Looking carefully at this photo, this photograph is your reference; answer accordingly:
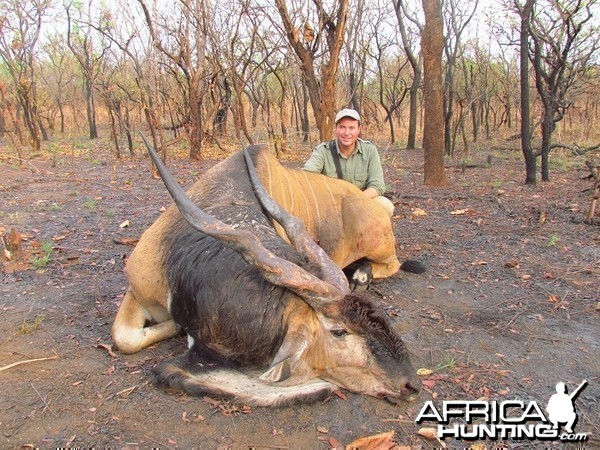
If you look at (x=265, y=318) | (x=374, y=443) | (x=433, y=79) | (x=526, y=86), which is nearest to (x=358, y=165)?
(x=265, y=318)

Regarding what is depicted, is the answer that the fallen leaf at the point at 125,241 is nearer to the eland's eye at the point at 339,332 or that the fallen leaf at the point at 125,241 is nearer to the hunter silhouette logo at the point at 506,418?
the eland's eye at the point at 339,332

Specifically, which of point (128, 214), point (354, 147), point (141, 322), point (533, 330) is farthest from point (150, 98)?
point (533, 330)

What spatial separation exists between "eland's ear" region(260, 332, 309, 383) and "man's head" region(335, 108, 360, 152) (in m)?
2.99

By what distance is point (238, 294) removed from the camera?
2488 mm

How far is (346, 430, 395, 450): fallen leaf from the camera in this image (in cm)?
223

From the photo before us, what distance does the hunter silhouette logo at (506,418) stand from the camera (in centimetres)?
235

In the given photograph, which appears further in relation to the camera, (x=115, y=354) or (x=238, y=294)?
(x=115, y=354)

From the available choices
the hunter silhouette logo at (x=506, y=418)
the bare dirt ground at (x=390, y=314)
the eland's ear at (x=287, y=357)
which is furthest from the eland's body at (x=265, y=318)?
the hunter silhouette logo at (x=506, y=418)

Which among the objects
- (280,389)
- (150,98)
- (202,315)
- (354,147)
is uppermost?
(150,98)

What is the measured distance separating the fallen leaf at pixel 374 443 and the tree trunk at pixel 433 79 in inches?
279

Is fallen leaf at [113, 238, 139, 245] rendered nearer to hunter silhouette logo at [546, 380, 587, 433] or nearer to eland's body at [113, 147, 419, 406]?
eland's body at [113, 147, 419, 406]

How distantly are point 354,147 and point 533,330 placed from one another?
2668mm

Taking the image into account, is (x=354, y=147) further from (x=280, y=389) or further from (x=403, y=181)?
(x=403, y=181)

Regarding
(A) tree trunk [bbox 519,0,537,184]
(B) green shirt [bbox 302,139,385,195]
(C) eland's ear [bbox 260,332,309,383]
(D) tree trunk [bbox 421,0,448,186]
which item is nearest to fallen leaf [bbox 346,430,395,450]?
(C) eland's ear [bbox 260,332,309,383]
